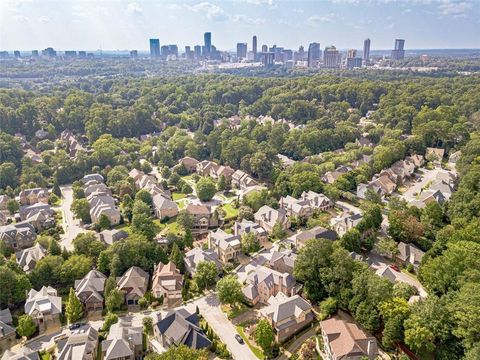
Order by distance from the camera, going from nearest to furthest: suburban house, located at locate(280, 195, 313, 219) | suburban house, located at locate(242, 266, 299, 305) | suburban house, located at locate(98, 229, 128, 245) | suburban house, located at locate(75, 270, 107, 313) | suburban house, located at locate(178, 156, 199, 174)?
suburban house, located at locate(75, 270, 107, 313) → suburban house, located at locate(242, 266, 299, 305) → suburban house, located at locate(98, 229, 128, 245) → suburban house, located at locate(280, 195, 313, 219) → suburban house, located at locate(178, 156, 199, 174)

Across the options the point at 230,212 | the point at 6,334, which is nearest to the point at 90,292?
the point at 6,334

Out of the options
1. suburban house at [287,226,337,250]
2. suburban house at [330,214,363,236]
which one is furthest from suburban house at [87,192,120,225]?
suburban house at [330,214,363,236]

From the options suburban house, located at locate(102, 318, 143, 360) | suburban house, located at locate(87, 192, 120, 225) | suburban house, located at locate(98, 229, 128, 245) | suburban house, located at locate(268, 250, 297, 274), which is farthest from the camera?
suburban house, located at locate(87, 192, 120, 225)

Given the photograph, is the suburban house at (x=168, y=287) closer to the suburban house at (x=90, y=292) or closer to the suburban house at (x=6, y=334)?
the suburban house at (x=90, y=292)

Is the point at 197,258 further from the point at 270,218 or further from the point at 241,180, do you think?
the point at 241,180

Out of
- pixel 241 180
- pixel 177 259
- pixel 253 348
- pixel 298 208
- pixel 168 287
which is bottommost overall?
pixel 253 348

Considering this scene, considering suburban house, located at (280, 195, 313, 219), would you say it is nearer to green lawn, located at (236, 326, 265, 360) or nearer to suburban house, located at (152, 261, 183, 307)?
suburban house, located at (152, 261, 183, 307)
